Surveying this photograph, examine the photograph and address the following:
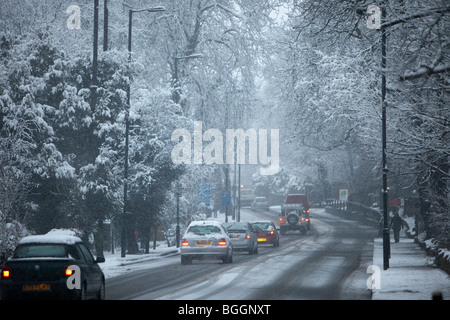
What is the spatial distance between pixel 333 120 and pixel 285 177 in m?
77.7

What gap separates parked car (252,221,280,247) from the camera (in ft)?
148

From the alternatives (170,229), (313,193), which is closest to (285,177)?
(313,193)

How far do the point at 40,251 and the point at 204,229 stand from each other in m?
14.6

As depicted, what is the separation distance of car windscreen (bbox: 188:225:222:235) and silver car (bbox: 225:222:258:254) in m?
6.43

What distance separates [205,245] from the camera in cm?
2959

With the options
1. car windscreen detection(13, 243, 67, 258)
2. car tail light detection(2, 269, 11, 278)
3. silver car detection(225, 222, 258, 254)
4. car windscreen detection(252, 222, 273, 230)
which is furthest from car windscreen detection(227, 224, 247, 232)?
car tail light detection(2, 269, 11, 278)

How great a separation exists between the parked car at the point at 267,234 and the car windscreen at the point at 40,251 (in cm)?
2987

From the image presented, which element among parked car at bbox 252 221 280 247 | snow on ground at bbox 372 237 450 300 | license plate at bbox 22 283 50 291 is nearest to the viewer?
license plate at bbox 22 283 50 291

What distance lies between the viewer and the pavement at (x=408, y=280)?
17.1m

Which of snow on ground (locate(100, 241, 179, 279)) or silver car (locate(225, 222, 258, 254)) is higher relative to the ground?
silver car (locate(225, 222, 258, 254))

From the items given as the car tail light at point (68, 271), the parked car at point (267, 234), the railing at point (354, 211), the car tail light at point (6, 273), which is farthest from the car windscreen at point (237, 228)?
the railing at point (354, 211)

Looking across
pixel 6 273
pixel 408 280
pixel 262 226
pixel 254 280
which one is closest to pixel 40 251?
pixel 6 273

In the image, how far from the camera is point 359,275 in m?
24.3

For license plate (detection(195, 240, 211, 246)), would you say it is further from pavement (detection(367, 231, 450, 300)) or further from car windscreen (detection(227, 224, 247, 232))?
car windscreen (detection(227, 224, 247, 232))
